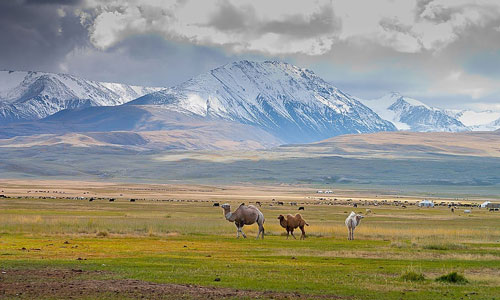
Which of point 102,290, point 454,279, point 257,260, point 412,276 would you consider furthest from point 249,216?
point 102,290

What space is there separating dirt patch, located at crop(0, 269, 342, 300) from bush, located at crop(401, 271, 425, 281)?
18.0 ft

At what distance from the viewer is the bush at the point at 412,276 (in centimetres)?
2779

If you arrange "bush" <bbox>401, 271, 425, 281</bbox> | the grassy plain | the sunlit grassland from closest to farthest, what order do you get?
the grassy plain → the sunlit grassland → "bush" <bbox>401, 271, 425, 281</bbox>

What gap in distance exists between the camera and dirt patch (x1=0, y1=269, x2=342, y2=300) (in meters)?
22.8

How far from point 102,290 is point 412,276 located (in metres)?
11.9

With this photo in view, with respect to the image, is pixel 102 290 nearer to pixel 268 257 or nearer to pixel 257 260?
pixel 257 260

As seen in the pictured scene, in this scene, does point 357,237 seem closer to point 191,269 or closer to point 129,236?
point 129,236

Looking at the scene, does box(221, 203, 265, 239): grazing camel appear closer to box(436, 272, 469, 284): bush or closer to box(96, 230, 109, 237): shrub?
box(96, 230, 109, 237): shrub

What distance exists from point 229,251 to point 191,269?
30.6ft

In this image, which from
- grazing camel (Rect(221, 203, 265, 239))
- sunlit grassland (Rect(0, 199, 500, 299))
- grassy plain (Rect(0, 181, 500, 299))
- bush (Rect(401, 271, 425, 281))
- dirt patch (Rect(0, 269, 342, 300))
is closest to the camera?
dirt patch (Rect(0, 269, 342, 300))

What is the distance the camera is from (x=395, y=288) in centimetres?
2561

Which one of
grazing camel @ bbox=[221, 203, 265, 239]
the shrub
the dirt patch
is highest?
grazing camel @ bbox=[221, 203, 265, 239]

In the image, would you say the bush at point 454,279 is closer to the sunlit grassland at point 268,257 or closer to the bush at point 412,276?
the sunlit grassland at point 268,257

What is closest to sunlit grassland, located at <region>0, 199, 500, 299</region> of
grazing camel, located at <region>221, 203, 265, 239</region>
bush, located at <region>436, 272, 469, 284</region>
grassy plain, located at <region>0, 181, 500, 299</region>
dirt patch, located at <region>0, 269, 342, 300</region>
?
grassy plain, located at <region>0, 181, 500, 299</region>
